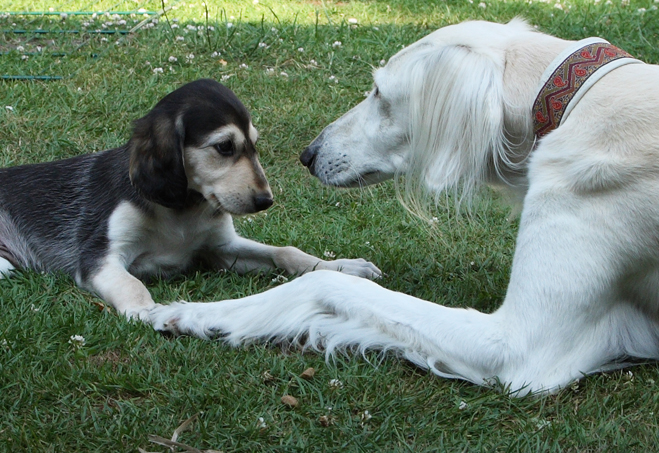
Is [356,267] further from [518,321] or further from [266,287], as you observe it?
[518,321]

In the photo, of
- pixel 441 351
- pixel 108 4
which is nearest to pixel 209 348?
pixel 441 351

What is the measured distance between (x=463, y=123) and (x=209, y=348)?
1339 mm

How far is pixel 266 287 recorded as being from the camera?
4004 mm

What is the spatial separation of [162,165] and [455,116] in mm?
1425

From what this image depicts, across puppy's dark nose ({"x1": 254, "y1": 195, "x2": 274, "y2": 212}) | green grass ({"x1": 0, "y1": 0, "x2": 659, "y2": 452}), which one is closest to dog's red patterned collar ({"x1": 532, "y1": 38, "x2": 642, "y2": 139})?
green grass ({"x1": 0, "y1": 0, "x2": 659, "y2": 452})

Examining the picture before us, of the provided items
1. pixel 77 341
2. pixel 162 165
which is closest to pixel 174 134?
pixel 162 165

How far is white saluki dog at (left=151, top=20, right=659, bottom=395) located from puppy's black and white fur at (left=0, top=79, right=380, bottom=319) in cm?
70

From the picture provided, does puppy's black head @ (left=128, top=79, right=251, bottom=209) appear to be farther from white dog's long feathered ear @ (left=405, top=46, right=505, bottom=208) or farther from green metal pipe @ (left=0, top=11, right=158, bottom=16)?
green metal pipe @ (left=0, top=11, right=158, bottom=16)

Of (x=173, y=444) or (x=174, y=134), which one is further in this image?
(x=174, y=134)

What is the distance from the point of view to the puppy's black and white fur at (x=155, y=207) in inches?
154

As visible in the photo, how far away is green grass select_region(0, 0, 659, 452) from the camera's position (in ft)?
8.61

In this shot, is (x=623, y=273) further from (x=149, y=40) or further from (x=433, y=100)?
(x=149, y=40)

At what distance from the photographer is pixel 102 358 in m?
3.14

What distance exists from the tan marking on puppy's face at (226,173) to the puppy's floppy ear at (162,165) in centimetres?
8
